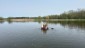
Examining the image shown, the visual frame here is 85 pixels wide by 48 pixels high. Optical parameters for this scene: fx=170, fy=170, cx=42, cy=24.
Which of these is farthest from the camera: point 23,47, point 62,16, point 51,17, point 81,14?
point 51,17

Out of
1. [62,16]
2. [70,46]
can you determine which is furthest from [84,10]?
[70,46]

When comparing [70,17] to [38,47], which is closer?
[38,47]

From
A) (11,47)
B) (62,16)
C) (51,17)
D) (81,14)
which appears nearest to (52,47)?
(11,47)

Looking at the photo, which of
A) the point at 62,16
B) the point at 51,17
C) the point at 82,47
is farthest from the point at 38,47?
the point at 51,17

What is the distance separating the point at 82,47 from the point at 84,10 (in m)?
143

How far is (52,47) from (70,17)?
14020 cm

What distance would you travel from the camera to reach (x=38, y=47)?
20969 millimetres

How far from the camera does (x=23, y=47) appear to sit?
2091 centimetres

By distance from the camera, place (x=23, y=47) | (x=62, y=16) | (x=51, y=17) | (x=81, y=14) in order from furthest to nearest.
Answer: (x=51, y=17) → (x=62, y=16) → (x=81, y=14) → (x=23, y=47)

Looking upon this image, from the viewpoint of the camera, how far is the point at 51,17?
180000 millimetres

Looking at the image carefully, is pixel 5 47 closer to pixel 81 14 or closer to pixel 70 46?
pixel 70 46

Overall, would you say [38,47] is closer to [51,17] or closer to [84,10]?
[84,10]

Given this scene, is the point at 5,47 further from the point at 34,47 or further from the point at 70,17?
the point at 70,17

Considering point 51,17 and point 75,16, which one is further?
point 51,17
